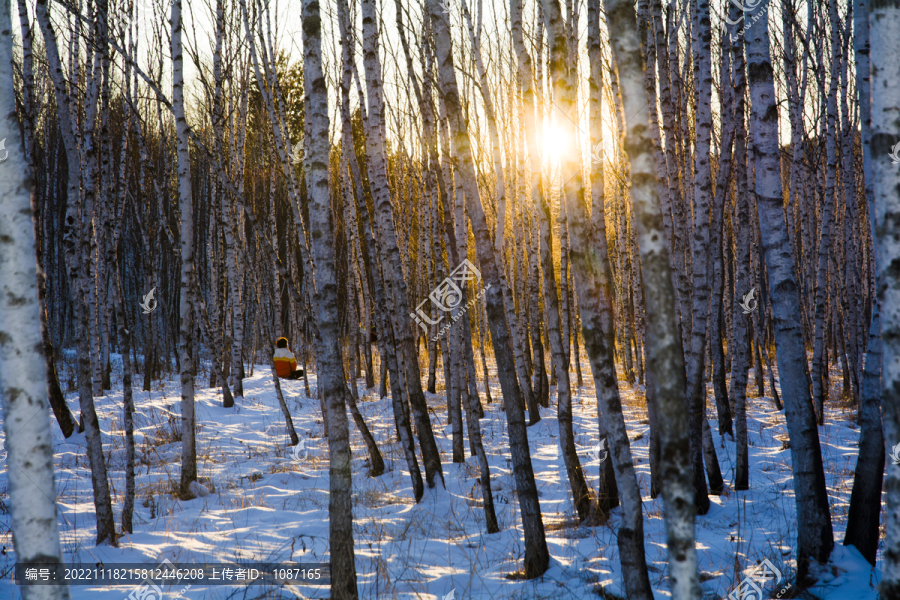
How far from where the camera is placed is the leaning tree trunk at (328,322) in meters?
2.68

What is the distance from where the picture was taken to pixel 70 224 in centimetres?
405

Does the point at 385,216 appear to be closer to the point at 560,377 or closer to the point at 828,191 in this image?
the point at 560,377

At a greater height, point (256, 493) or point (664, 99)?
point (664, 99)

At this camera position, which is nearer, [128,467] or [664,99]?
[128,467]

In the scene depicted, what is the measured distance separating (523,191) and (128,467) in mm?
6364

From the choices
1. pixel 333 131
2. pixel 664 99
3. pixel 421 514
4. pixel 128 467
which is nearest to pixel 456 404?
pixel 421 514

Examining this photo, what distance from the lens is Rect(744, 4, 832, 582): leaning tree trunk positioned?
2.72m

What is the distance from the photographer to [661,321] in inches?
62.5

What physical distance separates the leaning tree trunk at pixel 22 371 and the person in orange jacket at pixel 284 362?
9570 mm

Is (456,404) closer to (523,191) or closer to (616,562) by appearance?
(616,562)
